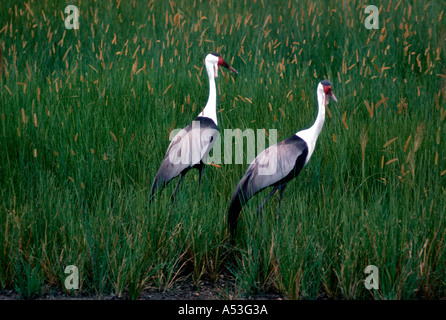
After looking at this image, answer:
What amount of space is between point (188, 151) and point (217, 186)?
12.8 inches

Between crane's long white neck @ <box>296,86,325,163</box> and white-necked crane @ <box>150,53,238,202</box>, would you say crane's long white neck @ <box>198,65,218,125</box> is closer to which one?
white-necked crane @ <box>150,53,238,202</box>

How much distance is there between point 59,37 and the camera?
6.07 meters

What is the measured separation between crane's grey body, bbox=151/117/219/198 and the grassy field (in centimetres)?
10

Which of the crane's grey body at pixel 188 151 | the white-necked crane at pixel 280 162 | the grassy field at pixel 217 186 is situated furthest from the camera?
the crane's grey body at pixel 188 151

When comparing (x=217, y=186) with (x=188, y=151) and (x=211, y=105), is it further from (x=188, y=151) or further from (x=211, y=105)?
(x=211, y=105)

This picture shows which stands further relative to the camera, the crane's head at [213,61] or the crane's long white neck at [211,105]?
A: the crane's head at [213,61]

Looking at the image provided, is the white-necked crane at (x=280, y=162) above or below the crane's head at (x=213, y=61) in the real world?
below

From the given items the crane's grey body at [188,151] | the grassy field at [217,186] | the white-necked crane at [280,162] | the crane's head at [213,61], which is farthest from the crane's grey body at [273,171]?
the crane's head at [213,61]

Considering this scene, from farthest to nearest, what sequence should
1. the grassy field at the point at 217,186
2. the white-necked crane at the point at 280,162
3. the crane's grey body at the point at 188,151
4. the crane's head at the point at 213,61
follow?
1. the crane's head at the point at 213,61
2. the crane's grey body at the point at 188,151
3. the white-necked crane at the point at 280,162
4. the grassy field at the point at 217,186

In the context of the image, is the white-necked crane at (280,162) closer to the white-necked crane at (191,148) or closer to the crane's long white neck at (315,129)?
the crane's long white neck at (315,129)

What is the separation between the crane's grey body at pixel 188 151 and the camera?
344cm

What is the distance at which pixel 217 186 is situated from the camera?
3.62 m

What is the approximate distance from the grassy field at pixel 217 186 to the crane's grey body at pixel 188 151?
99mm

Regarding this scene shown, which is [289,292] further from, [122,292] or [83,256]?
[83,256]
